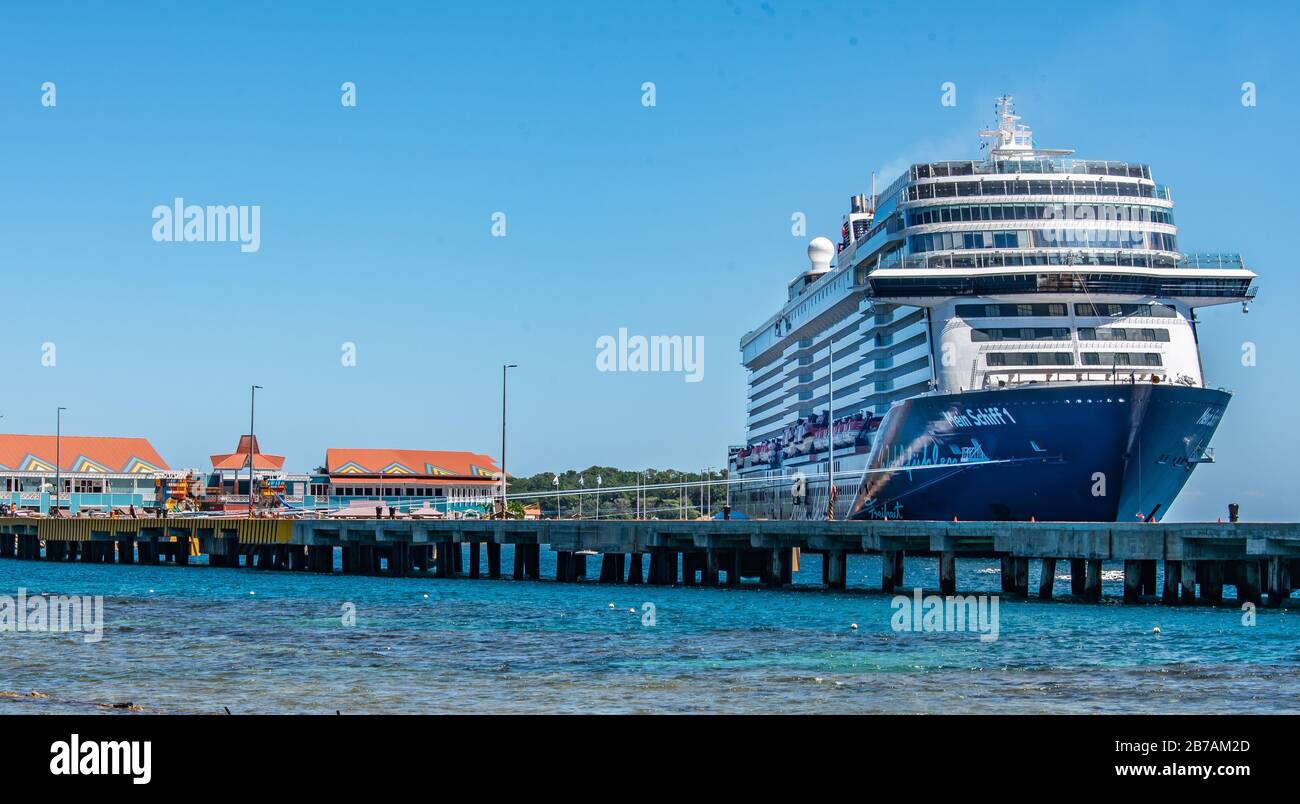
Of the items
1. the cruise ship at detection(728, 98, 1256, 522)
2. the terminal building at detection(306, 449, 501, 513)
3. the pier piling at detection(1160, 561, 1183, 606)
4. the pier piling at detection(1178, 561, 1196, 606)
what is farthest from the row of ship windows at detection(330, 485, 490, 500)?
the pier piling at detection(1178, 561, 1196, 606)

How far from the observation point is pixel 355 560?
72.9 metres

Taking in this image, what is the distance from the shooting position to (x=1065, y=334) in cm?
6331

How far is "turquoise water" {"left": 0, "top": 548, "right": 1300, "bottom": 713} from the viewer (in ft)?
77.7

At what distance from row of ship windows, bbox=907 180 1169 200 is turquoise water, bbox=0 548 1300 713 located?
27.0 m

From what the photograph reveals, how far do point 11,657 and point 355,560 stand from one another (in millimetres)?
42685

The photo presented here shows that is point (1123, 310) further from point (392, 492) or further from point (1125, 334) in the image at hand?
point (392, 492)

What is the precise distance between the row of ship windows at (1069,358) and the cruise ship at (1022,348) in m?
0.08

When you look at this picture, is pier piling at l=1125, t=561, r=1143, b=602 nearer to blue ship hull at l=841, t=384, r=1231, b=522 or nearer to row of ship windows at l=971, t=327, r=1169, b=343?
blue ship hull at l=841, t=384, r=1231, b=522

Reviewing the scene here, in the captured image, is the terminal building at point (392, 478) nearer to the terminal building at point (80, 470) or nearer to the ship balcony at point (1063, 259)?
the terminal building at point (80, 470)

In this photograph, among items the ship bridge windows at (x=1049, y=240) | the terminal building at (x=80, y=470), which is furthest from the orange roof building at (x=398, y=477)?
the ship bridge windows at (x=1049, y=240)

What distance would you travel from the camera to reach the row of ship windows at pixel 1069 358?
62531mm
